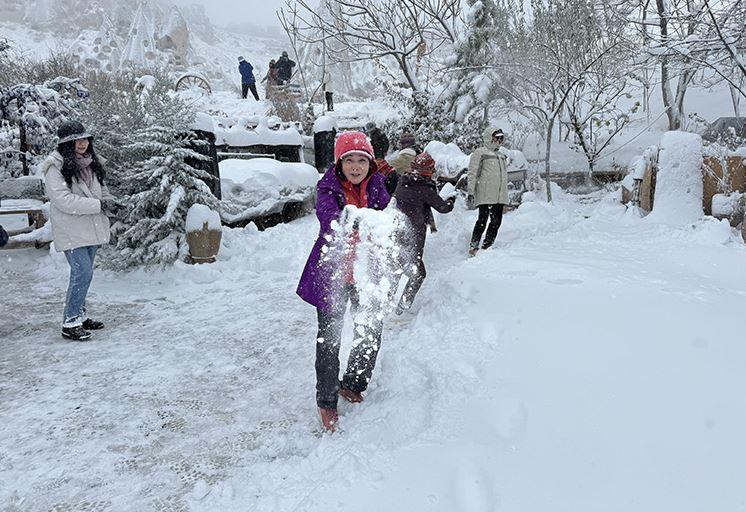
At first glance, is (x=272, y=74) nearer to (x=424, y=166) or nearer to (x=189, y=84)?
(x=189, y=84)

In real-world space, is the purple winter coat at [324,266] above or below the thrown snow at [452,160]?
below

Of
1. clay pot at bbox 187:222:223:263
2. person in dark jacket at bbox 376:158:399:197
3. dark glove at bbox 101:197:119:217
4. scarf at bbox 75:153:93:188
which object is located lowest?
clay pot at bbox 187:222:223:263

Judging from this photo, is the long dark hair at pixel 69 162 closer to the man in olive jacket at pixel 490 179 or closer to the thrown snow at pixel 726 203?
the man in olive jacket at pixel 490 179

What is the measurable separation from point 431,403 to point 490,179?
4.02 m

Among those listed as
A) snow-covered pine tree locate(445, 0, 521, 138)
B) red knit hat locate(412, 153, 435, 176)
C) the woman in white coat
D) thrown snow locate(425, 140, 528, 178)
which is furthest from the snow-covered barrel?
snow-covered pine tree locate(445, 0, 521, 138)

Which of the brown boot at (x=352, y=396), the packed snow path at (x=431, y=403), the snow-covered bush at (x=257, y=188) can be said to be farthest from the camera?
the snow-covered bush at (x=257, y=188)

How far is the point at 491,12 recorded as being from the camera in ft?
46.3

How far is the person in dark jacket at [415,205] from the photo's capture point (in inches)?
178

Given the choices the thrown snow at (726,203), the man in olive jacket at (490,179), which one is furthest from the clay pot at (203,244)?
the thrown snow at (726,203)

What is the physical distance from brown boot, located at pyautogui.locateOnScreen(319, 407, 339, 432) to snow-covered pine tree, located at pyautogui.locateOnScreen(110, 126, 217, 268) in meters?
3.89

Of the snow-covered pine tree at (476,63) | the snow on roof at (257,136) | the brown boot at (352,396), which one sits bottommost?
the brown boot at (352,396)

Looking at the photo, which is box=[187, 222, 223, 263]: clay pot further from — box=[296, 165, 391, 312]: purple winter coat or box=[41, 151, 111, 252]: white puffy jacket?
box=[296, 165, 391, 312]: purple winter coat

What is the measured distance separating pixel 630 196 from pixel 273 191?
5.99 metres

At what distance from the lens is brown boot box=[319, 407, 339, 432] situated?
2.64m
